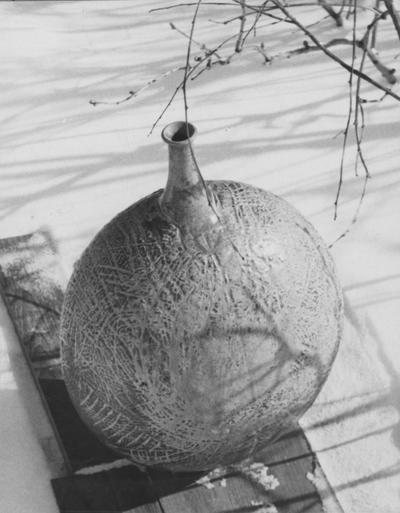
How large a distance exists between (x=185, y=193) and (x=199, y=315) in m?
0.31

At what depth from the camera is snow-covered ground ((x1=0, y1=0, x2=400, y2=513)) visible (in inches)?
120

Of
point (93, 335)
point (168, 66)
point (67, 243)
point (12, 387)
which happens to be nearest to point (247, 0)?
point (168, 66)

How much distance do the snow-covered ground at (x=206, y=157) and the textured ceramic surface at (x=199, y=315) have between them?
62cm

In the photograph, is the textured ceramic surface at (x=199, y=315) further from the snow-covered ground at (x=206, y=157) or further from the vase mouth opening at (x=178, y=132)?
the snow-covered ground at (x=206, y=157)

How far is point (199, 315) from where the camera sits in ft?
7.56

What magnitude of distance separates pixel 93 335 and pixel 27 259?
1172 millimetres

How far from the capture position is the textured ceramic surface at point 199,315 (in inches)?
91.0

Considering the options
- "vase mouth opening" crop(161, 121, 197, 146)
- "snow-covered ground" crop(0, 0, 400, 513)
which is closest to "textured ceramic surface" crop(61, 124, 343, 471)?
"vase mouth opening" crop(161, 121, 197, 146)

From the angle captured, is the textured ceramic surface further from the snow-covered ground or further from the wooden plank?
the snow-covered ground

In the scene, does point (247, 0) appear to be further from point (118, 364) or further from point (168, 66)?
point (118, 364)

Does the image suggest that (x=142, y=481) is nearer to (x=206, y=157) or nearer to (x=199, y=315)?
(x=199, y=315)

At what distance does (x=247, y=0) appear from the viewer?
4.80 meters

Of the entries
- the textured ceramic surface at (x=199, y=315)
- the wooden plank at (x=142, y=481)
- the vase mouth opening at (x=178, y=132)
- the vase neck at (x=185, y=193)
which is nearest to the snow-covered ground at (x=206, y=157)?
the wooden plank at (x=142, y=481)

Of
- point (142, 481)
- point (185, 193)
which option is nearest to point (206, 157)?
point (142, 481)
